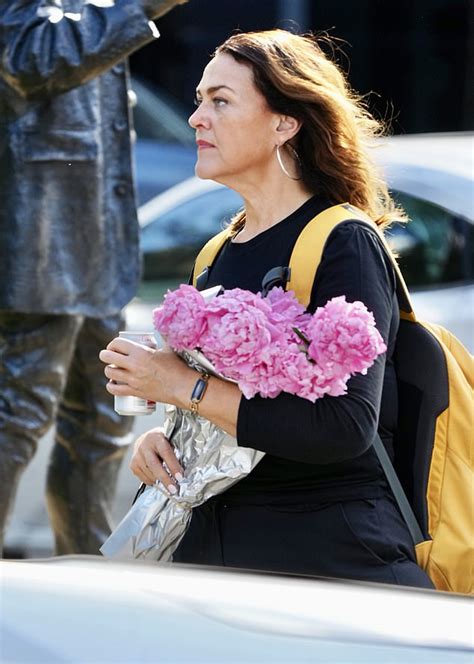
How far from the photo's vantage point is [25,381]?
4285 mm

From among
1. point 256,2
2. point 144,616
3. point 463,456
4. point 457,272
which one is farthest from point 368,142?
point 256,2

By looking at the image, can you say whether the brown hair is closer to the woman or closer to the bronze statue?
the woman

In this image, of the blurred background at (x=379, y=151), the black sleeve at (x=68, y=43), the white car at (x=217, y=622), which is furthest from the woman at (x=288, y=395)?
the black sleeve at (x=68, y=43)

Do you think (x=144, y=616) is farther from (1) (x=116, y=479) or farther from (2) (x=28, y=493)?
(2) (x=28, y=493)

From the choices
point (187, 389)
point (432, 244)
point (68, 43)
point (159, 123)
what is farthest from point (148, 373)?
point (159, 123)

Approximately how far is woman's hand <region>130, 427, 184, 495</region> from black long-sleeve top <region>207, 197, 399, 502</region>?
0.36ft

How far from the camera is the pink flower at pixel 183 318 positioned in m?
2.47

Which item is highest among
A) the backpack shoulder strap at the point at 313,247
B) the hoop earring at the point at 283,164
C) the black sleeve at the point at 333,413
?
the hoop earring at the point at 283,164

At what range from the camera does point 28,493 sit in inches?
206

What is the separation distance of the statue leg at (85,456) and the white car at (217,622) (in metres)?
2.55

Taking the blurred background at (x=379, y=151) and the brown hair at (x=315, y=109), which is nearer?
the brown hair at (x=315, y=109)

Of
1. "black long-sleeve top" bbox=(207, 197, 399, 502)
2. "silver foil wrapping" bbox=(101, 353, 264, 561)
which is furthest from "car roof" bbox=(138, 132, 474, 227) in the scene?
"silver foil wrapping" bbox=(101, 353, 264, 561)

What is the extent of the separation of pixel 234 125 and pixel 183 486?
0.70m

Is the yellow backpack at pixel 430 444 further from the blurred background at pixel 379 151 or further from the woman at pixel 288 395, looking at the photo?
the blurred background at pixel 379 151
